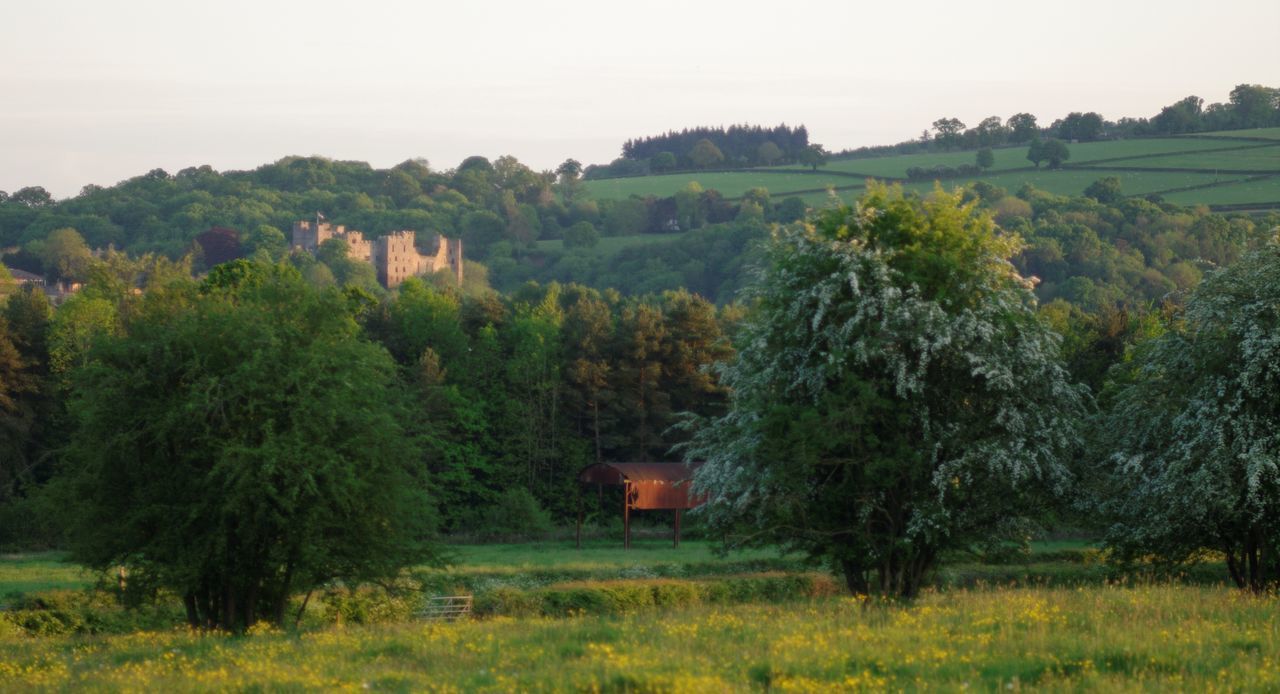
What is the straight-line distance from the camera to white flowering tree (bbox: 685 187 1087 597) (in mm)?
27156

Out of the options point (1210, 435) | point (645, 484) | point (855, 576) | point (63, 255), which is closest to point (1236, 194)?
point (645, 484)

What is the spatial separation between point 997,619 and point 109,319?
214 ft

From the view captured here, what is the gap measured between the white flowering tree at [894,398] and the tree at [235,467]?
297 inches

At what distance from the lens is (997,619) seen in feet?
61.5

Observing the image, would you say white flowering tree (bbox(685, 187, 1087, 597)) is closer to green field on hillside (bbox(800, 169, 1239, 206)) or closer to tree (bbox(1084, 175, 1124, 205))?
green field on hillside (bbox(800, 169, 1239, 206))

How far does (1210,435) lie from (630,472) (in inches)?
1403

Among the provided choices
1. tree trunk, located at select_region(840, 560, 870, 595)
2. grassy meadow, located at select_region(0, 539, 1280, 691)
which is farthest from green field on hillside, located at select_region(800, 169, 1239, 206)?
grassy meadow, located at select_region(0, 539, 1280, 691)

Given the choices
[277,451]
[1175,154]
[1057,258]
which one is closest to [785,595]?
[277,451]

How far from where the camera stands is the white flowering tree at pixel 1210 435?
2577 centimetres

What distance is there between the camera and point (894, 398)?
2812cm

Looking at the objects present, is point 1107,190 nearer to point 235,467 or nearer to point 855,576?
point 855,576

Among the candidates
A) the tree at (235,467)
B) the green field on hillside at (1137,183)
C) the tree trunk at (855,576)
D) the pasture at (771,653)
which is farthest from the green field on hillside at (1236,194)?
the pasture at (771,653)

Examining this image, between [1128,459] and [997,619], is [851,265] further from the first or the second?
[997,619]

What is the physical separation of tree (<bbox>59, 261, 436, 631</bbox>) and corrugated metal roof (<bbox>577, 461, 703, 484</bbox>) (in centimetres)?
2915
